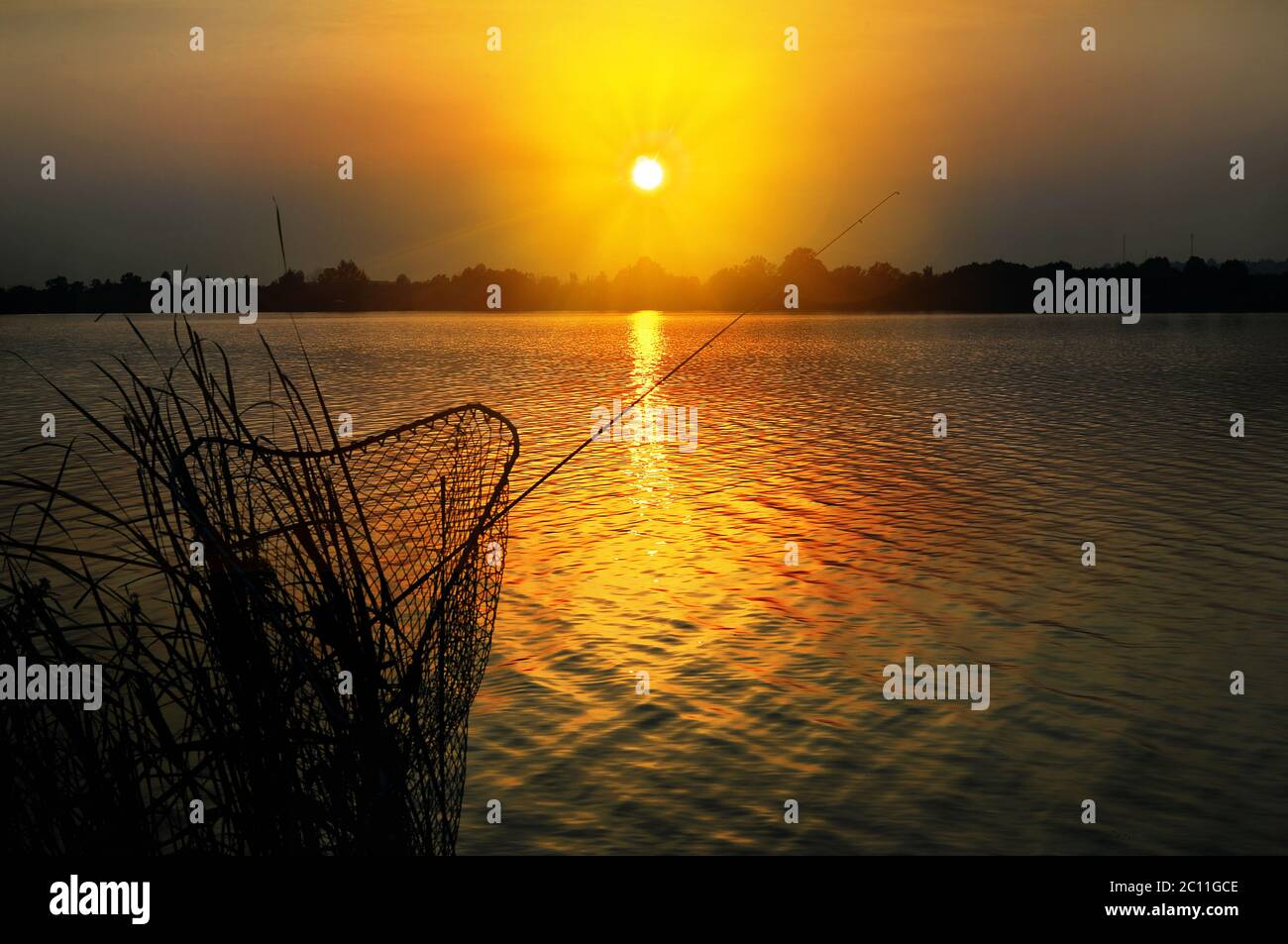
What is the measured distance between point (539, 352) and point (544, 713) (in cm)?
8128

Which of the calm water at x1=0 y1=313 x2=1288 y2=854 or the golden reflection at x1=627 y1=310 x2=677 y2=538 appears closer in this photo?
the calm water at x1=0 y1=313 x2=1288 y2=854

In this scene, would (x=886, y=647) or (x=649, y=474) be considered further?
(x=649, y=474)

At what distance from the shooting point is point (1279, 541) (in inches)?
731

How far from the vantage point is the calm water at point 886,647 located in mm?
9469

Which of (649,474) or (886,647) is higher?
(649,474)

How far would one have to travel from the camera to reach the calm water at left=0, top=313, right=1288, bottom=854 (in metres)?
9.47

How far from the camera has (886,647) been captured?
13.5m

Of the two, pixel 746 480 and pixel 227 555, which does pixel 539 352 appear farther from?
pixel 227 555

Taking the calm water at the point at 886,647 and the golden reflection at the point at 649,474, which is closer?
the calm water at the point at 886,647

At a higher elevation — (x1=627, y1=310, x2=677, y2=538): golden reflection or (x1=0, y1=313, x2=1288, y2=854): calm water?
(x1=627, y1=310, x2=677, y2=538): golden reflection

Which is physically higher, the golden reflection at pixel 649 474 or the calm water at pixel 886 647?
the golden reflection at pixel 649 474

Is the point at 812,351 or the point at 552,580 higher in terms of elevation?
the point at 812,351
